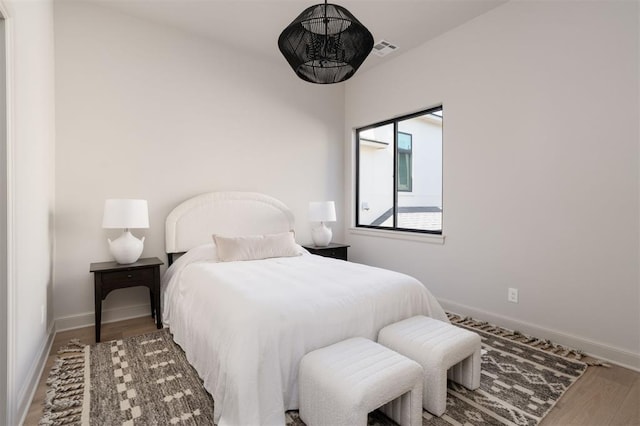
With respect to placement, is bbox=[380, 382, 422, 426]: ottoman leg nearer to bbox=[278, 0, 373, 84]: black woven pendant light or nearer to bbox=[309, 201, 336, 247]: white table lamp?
bbox=[278, 0, 373, 84]: black woven pendant light

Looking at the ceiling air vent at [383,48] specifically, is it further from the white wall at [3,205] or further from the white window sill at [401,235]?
the white wall at [3,205]

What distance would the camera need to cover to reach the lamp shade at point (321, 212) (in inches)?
157

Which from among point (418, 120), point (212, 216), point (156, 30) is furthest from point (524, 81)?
point (156, 30)

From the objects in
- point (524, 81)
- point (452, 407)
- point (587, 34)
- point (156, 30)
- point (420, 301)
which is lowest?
point (452, 407)

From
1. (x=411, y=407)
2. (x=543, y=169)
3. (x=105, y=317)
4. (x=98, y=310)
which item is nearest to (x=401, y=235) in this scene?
(x=543, y=169)

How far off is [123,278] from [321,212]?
7.11 feet

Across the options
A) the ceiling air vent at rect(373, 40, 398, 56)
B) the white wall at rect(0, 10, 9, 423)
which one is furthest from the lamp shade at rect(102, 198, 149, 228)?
the ceiling air vent at rect(373, 40, 398, 56)

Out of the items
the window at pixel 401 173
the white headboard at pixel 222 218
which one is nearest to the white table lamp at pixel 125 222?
the white headboard at pixel 222 218

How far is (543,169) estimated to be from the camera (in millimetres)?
2670

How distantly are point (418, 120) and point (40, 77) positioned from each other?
357cm

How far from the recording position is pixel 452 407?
1762mm

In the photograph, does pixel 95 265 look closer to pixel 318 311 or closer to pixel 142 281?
pixel 142 281

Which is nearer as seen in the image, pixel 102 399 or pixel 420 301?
pixel 102 399

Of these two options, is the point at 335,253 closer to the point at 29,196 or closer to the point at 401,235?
the point at 401,235
